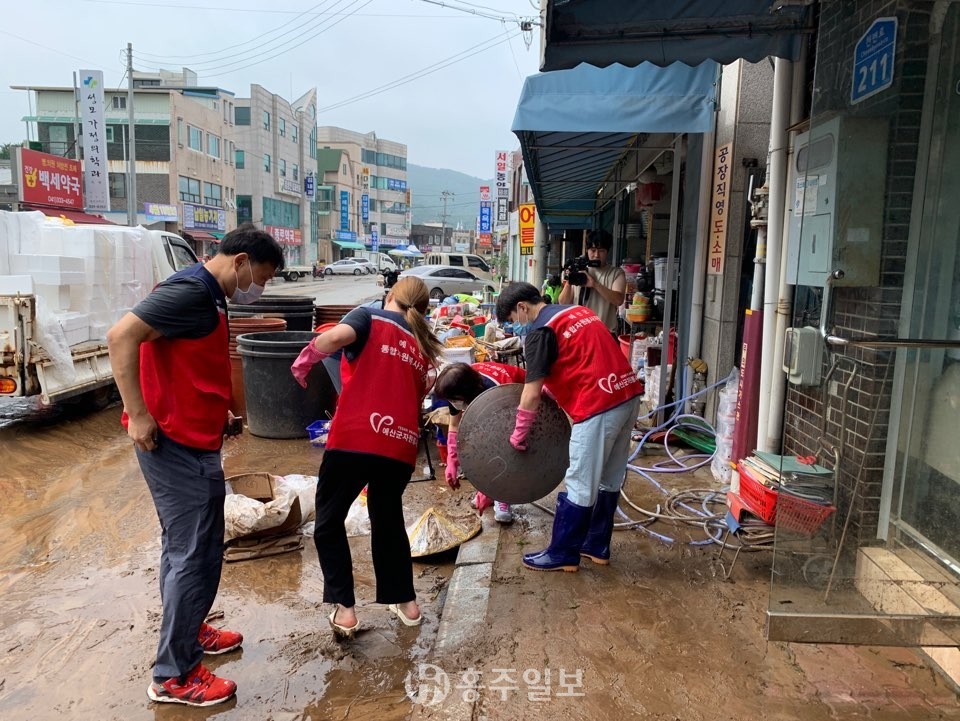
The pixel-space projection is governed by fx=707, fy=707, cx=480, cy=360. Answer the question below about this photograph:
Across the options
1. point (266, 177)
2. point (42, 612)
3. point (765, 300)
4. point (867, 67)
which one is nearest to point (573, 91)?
point (765, 300)

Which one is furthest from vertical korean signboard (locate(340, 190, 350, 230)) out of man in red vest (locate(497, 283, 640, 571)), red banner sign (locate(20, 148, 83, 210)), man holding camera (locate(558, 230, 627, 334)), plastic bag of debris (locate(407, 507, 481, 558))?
man in red vest (locate(497, 283, 640, 571))

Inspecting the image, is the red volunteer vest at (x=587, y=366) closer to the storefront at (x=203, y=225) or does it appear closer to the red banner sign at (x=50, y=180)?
the red banner sign at (x=50, y=180)

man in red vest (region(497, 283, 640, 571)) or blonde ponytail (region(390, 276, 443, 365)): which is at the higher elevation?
blonde ponytail (region(390, 276, 443, 365))

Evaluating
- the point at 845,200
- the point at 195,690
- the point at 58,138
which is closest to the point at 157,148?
the point at 58,138

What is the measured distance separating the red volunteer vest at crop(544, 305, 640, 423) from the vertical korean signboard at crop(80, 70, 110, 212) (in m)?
28.5

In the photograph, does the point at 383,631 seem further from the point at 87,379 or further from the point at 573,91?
the point at 87,379

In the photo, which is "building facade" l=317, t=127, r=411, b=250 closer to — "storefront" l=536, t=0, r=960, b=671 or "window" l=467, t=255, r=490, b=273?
"window" l=467, t=255, r=490, b=273

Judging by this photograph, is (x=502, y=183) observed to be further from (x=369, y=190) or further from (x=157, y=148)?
(x=369, y=190)

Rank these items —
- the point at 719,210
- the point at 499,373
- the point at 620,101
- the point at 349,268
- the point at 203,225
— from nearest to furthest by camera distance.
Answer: the point at 499,373, the point at 620,101, the point at 719,210, the point at 203,225, the point at 349,268

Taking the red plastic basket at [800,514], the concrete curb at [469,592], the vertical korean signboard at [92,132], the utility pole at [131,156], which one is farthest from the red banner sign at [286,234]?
the red plastic basket at [800,514]

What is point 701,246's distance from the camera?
621 centimetres

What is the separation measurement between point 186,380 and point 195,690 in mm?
1270

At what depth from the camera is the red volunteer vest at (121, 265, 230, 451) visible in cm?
278

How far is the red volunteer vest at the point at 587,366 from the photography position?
3664mm
